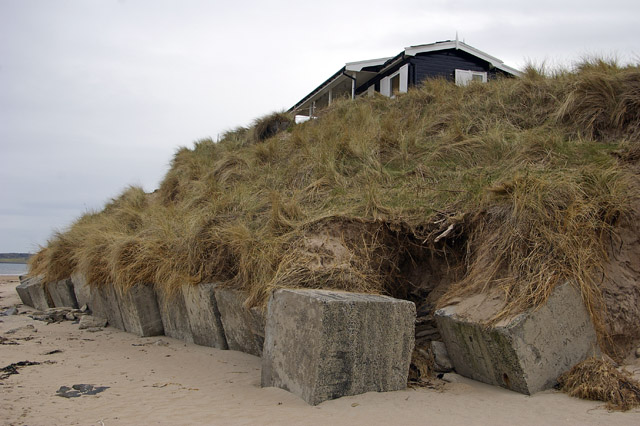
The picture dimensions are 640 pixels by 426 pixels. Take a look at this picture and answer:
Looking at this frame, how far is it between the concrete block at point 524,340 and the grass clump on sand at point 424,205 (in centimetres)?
14

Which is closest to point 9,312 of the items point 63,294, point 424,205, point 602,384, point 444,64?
point 63,294

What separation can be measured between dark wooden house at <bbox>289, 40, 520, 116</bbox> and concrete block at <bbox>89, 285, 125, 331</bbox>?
9.53 m

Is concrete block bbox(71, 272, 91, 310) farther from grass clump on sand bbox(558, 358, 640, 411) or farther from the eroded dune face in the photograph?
the eroded dune face

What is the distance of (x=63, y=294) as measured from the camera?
9953 millimetres

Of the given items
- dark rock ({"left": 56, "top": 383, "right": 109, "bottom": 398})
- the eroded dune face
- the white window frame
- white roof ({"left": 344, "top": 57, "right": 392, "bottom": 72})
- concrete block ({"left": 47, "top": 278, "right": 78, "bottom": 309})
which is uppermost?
white roof ({"left": 344, "top": 57, "right": 392, "bottom": 72})

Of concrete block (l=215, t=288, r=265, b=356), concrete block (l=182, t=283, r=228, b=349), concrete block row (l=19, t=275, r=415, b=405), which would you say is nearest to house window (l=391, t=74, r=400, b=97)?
concrete block (l=182, t=283, r=228, b=349)

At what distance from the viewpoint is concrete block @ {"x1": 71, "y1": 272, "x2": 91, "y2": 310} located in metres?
8.97

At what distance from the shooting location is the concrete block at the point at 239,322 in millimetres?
5272

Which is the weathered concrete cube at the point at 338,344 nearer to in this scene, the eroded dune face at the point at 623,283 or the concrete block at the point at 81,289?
the eroded dune face at the point at 623,283

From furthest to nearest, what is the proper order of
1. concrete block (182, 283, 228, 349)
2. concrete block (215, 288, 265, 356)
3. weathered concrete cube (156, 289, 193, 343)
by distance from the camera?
weathered concrete cube (156, 289, 193, 343) < concrete block (182, 283, 228, 349) < concrete block (215, 288, 265, 356)

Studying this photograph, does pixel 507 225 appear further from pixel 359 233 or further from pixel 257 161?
pixel 257 161

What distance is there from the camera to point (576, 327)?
4.07m

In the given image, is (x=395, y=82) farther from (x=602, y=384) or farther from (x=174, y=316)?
(x=602, y=384)

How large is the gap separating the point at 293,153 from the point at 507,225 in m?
5.89
